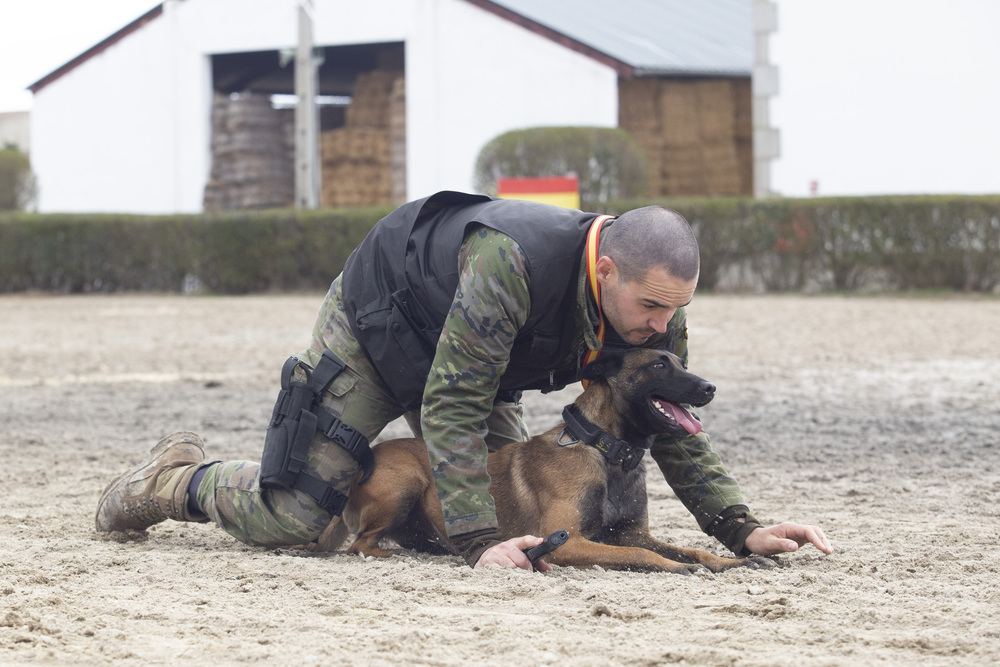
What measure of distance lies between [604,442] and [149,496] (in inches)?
76.1

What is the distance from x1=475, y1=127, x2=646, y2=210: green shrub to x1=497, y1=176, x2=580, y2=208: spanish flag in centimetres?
57

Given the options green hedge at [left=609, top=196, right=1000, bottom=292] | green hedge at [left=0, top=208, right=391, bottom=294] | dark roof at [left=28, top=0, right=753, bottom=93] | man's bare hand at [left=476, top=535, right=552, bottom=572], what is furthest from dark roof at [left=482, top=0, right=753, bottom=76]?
man's bare hand at [left=476, top=535, right=552, bottom=572]

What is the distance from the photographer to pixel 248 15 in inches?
1065

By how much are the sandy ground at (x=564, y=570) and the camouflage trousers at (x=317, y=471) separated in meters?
0.13

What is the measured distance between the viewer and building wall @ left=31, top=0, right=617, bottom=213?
2455cm

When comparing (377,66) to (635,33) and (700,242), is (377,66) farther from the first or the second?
(700,242)

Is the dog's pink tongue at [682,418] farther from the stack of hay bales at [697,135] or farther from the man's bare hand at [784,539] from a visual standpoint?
the stack of hay bales at [697,135]

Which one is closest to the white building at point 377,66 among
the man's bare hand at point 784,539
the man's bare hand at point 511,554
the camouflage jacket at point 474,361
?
the man's bare hand at point 784,539

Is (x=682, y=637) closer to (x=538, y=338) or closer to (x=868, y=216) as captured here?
(x=538, y=338)

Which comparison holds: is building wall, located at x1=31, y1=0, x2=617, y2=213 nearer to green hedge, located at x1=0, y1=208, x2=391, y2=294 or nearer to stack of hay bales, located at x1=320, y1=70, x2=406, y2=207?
stack of hay bales, located at x1=320, y1=70, x2=406, y2=207

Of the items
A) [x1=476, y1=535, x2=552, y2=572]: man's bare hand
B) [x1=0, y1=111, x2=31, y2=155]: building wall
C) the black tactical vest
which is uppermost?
[x1=0, y1=111, x2=31, y2=155]: building wall

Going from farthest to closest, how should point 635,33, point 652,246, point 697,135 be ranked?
point 635,33, point 697,135, point 652,246

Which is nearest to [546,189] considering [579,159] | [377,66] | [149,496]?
[579,159]

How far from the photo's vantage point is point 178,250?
69.4 feet
